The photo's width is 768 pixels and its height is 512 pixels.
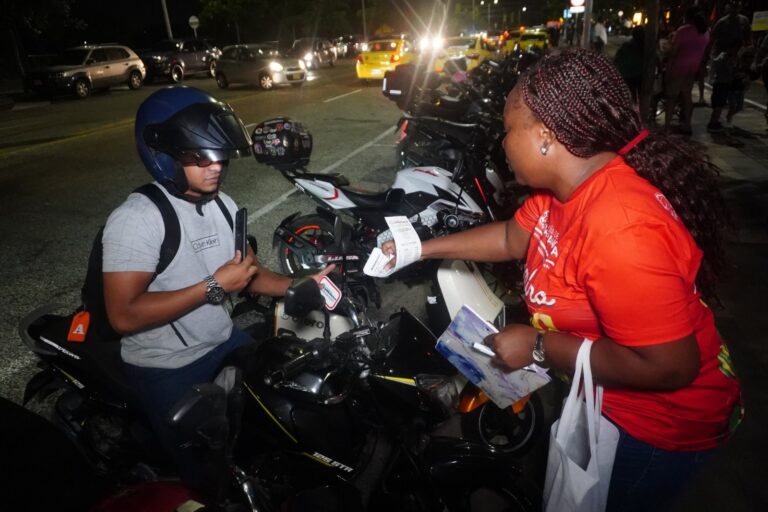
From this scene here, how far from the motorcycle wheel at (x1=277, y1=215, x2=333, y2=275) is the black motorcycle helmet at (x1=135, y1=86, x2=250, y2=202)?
A: 2.39 meters

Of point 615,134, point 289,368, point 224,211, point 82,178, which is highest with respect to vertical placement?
point 615,134

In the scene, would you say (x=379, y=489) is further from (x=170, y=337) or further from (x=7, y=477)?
(x=7, y=477)

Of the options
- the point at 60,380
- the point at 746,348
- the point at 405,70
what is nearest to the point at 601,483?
the point at 60,380

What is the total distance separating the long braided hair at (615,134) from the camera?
4.29 ft

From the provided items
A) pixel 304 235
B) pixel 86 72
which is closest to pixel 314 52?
pixel 86 72

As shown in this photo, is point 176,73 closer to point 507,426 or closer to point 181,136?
point 181,136

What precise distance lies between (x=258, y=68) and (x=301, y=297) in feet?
62.8

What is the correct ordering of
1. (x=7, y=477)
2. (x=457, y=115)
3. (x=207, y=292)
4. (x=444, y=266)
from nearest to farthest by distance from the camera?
(x=7, y=477) → (x=207, y=292) → (x=444, y=266) → (x=457, y=115)

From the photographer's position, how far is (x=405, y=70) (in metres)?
6.55

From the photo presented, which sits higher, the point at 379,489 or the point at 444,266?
the point at 444,266

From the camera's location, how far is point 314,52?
28.1 metres

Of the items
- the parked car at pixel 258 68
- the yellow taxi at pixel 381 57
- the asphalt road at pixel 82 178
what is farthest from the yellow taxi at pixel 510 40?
the asphalt road at pixel 82 178

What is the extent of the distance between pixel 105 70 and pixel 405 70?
1782 centimetres

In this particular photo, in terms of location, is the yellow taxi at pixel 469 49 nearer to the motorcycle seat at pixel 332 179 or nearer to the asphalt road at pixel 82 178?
the asphalt road at pixel 82 178
